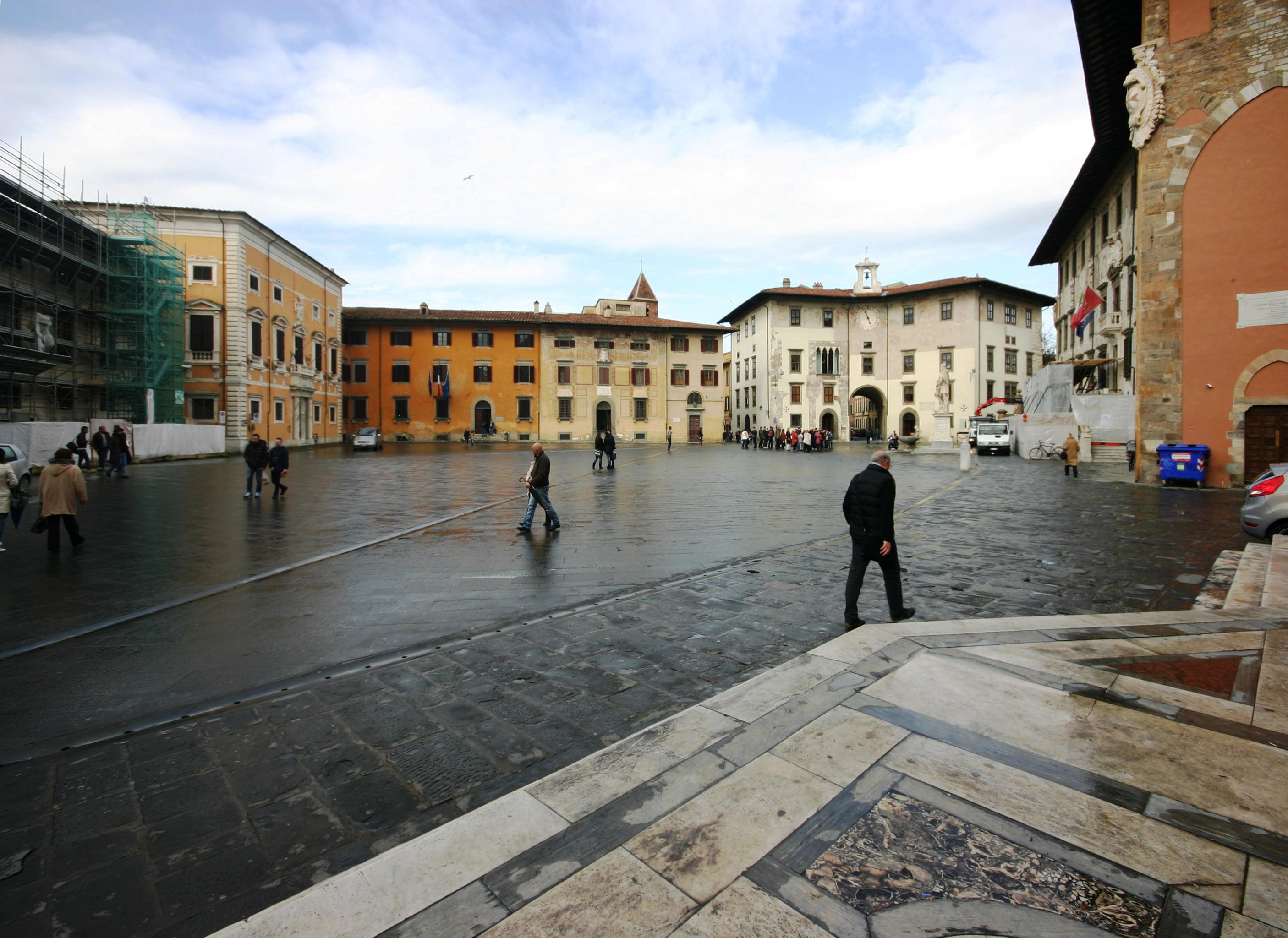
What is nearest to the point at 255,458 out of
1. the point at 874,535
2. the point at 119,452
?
the point at 119,452

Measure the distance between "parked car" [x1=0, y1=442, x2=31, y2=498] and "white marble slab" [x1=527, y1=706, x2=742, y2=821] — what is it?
17.2 metres

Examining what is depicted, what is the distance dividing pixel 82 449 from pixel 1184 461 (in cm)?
3130

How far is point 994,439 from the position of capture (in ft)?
115

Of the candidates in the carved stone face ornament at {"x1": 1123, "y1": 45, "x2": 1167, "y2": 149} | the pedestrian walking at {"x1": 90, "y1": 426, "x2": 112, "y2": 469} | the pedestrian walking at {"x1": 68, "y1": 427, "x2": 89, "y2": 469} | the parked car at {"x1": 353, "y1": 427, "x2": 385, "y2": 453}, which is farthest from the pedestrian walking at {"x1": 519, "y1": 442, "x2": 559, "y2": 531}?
the parked car at {"x1": 353, "y1": 427, "x2": 385, "y2": 453}

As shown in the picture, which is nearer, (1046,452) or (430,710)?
(430,710)

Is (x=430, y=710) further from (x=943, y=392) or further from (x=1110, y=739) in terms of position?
(x=943, y=392)

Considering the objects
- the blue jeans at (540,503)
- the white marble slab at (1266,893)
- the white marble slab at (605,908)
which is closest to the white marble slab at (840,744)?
the white marble slab at (605,908)

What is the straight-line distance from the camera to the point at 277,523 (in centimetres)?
1067

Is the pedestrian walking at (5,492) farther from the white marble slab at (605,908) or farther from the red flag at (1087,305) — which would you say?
the red flag at (1087,305)

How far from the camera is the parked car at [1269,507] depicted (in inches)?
324

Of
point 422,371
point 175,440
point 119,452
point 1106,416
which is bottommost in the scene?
point 119,452

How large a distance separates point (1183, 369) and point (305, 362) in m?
44.2

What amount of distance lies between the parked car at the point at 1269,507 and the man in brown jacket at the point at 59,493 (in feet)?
50.1

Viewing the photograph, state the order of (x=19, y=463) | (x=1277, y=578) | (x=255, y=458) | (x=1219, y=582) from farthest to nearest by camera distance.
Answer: (x=19, y=463) → (x=255, y=458) → (x=1219, y=582) → (x=1277, y=578)
